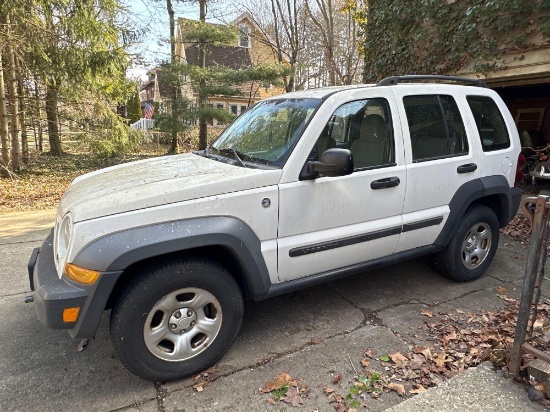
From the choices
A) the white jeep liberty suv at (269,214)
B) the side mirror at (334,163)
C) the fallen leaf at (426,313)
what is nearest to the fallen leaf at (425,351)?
the fallen leaf at (426,313)

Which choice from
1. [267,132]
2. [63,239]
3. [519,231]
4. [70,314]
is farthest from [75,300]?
[519,231]

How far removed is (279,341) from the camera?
2.92m

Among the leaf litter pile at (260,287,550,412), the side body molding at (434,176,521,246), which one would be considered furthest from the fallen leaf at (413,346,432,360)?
the side body molding at (434,176,521,246)

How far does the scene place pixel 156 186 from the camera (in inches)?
95.0

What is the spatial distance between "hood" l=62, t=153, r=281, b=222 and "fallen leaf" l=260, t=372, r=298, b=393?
1304 mm

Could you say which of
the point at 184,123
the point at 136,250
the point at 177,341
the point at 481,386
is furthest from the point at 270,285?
the point at 184,123

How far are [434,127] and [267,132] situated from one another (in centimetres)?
160

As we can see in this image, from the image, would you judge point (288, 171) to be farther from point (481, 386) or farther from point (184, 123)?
point (184, 123)

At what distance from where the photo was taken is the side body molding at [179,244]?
2104 millimetres

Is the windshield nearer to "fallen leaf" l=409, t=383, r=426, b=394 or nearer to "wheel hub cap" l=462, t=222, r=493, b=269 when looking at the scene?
"fallen leaf" l=409, t=383, r=426, b=394

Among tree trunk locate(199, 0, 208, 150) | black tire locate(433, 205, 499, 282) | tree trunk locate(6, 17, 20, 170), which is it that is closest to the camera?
black tire locate(433, 205, 499, 282)

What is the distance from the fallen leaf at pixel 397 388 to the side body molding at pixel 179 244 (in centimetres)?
104

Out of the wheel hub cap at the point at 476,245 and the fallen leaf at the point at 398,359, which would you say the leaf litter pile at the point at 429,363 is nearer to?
the fallen leaf at the point at 398,359

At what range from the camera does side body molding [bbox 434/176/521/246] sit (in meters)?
3.55
